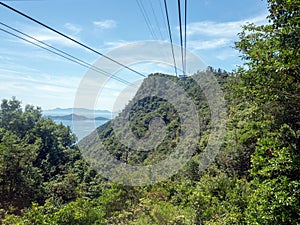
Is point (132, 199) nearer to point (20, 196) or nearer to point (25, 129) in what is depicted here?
point (20, 196)

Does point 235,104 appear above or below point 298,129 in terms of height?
above

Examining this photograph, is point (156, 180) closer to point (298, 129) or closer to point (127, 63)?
point (298, 129)

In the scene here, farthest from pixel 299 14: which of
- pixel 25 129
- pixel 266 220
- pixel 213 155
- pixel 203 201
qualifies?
pixel 25 129

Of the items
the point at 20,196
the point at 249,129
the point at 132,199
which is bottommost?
the point at 20,196

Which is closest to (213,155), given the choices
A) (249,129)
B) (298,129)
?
(249,129)

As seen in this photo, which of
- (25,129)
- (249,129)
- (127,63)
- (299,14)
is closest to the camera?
(299,14)

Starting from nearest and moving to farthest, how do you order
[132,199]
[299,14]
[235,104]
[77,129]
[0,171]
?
[299,14], [77,129], [132,199], [0,171], [235,104]

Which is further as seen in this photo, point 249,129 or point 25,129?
point 25,129
